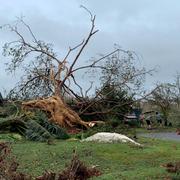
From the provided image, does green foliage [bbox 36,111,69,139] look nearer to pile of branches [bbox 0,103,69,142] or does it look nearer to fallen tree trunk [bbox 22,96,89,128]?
pile of branches [bbox 0,103,69,142]

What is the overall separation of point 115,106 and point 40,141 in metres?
7.07

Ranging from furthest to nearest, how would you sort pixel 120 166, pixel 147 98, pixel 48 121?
1. pixel 147 98
2. pixel 48 121
3. pixel 120 166

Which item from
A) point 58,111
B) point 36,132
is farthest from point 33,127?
point 58,111

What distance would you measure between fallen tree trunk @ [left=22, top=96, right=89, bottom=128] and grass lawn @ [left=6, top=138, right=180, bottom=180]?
5.39 m

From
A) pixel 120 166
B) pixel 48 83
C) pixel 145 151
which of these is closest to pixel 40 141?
pixel 145 151

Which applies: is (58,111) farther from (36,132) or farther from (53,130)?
(36,132)

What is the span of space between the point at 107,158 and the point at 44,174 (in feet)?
14.0

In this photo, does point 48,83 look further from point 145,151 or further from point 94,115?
point 145,151

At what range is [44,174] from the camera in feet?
23.6

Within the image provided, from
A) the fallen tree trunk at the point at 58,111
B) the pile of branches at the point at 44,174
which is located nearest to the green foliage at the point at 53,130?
the fallen tree trunk at the point at 58,111

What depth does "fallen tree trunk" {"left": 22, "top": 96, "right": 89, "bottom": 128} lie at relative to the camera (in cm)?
1884

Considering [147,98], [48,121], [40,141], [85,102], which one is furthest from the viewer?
[147,98]

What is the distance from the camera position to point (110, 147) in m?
12.8

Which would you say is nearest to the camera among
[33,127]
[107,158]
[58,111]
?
[107,158]
